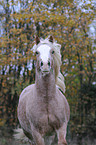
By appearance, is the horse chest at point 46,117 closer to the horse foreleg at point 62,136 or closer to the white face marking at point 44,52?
the horse foreleg at point 62,136

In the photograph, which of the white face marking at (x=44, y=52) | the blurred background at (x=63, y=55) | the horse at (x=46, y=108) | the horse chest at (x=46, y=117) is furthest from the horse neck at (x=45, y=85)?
the blurred background at (x=63, y=55)

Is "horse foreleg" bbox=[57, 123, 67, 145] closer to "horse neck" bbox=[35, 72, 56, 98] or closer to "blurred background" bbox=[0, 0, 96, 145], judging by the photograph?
"horse neck" bbox=[35, 72, 56, 98]

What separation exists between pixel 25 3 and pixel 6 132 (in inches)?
238

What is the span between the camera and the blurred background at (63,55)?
11.4 m

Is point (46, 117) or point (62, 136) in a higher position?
point (46, 117)

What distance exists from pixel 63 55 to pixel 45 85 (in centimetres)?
735

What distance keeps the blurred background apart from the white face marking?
7.05 m

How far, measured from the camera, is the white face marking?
3.85m

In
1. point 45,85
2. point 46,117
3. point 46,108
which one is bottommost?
point 46,117

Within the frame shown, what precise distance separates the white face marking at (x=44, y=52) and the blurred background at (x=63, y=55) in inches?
278

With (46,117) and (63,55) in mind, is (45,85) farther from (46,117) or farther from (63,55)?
(63,55)

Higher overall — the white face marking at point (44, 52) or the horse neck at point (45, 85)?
the white face marking at point (44, 52)

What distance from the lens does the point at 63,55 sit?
11508 mm

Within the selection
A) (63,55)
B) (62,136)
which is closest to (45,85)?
(62,136)
